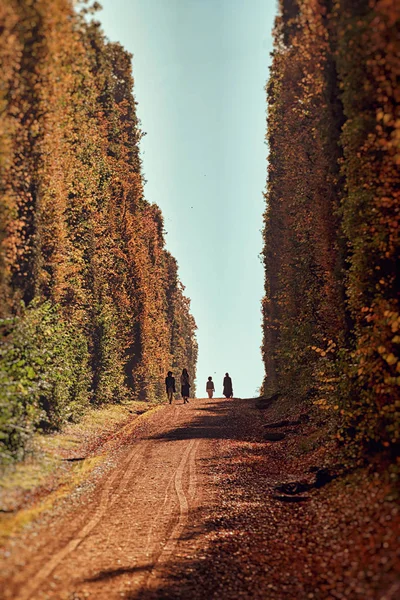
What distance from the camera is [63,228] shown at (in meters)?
21.0

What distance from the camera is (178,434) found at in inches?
879

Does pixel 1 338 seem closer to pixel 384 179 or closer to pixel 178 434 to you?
pixel 384 179

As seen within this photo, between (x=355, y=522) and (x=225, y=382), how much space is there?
33733 millimetres

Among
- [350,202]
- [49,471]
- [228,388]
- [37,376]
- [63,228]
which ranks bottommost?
[49,471]

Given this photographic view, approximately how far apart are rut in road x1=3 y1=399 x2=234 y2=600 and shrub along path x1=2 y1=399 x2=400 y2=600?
0.03m

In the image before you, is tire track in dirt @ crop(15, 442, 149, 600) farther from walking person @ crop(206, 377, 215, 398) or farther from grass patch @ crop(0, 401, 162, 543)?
walking person @ crop(206, 377, 215, 398)

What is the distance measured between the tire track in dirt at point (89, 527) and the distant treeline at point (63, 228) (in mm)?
2169

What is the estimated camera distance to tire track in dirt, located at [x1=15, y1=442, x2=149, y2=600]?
8.02m

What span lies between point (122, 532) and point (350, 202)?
28.3ft

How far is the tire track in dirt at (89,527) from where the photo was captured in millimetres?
8023

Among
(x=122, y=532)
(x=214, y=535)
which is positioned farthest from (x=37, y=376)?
(x=214, y=535)

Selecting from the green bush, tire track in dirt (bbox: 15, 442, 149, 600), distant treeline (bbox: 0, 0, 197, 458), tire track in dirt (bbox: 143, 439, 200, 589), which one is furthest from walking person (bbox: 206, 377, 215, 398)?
tire track in dirt (bbox: 15, 442, 149, 600)

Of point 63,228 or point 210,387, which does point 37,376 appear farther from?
point 210,387

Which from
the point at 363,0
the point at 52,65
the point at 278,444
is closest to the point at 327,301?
the point at 278,444
